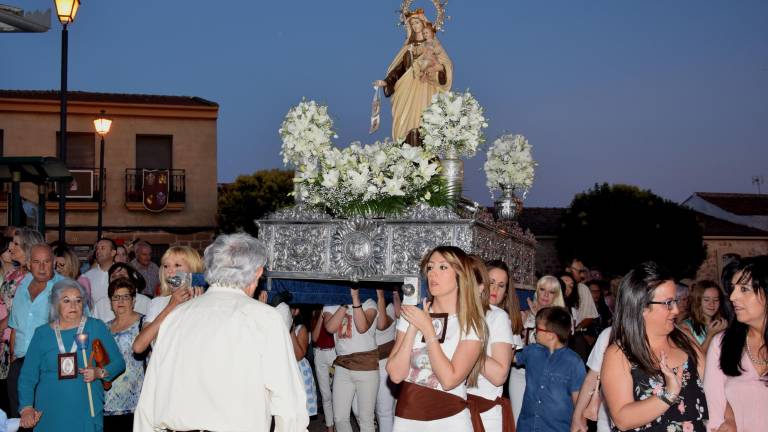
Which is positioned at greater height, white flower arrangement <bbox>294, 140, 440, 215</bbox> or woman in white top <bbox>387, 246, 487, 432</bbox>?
white flower arrangement <bbox>294, 140, 440, 215</bbox>

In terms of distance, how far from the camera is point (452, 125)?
290 inches

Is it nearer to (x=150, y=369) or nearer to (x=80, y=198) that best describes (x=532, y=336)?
(x=150, y=369)

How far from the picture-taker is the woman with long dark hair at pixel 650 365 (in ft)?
14.5

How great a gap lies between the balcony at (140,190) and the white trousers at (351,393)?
2260cm

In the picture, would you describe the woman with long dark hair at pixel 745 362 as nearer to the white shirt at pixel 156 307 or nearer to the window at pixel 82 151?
the white shirt at pixel 156 307

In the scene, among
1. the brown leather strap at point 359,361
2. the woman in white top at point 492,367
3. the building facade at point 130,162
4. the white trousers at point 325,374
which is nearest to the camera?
the woman in white top at point 492,367

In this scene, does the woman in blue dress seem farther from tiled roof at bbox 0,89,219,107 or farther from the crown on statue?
tiled roof at bbox 0,89,219,107

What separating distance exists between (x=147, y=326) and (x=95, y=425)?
90 cm

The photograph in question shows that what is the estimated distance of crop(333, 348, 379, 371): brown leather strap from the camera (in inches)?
353

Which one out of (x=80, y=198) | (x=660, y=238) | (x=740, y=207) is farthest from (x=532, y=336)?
(x=740, y=207)

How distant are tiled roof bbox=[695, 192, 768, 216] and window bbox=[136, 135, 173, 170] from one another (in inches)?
1290

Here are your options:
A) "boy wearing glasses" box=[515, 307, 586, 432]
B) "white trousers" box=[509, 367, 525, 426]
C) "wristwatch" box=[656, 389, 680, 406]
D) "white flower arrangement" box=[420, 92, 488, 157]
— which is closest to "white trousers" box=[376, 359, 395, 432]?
"white trousers" box=[509, 367, 525, 426]

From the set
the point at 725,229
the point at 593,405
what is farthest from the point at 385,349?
the point at 725,229

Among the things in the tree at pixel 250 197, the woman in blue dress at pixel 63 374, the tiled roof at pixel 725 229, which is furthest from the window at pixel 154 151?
the tiled roof at pixel 725 229
